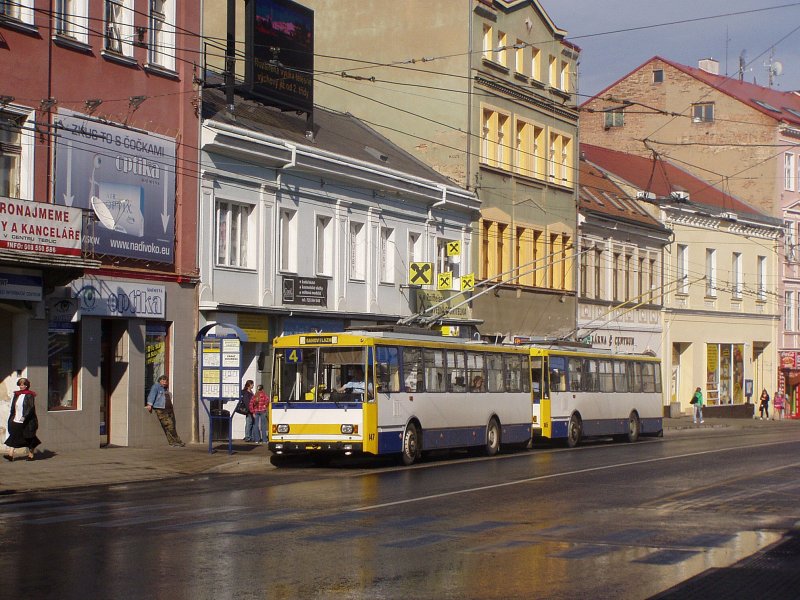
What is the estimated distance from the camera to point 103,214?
89.0 feet

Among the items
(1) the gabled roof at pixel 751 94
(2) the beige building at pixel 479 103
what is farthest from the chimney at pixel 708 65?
(2) the beige building at pixel 479 103

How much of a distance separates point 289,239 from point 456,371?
7686 mm

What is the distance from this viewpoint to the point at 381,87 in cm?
4516

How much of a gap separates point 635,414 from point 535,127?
1376cm

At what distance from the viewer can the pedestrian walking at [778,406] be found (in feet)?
212

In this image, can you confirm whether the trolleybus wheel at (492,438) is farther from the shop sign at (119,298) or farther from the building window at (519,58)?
the building window at (519,58)

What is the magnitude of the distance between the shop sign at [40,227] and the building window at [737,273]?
45103 mm

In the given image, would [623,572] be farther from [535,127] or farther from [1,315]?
[535,127]

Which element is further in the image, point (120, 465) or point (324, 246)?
point (324, 246)

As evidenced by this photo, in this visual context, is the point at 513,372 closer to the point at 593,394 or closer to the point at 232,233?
the point at 593,394

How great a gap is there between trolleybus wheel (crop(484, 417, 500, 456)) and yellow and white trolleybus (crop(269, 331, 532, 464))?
148 centimetres

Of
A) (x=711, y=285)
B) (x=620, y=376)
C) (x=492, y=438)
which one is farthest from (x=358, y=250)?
(x=711, y=285)

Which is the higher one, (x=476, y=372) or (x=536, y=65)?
(x=536, y=65)

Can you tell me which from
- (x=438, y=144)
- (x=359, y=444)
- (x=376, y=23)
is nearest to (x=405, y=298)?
(x=438, y=144)
